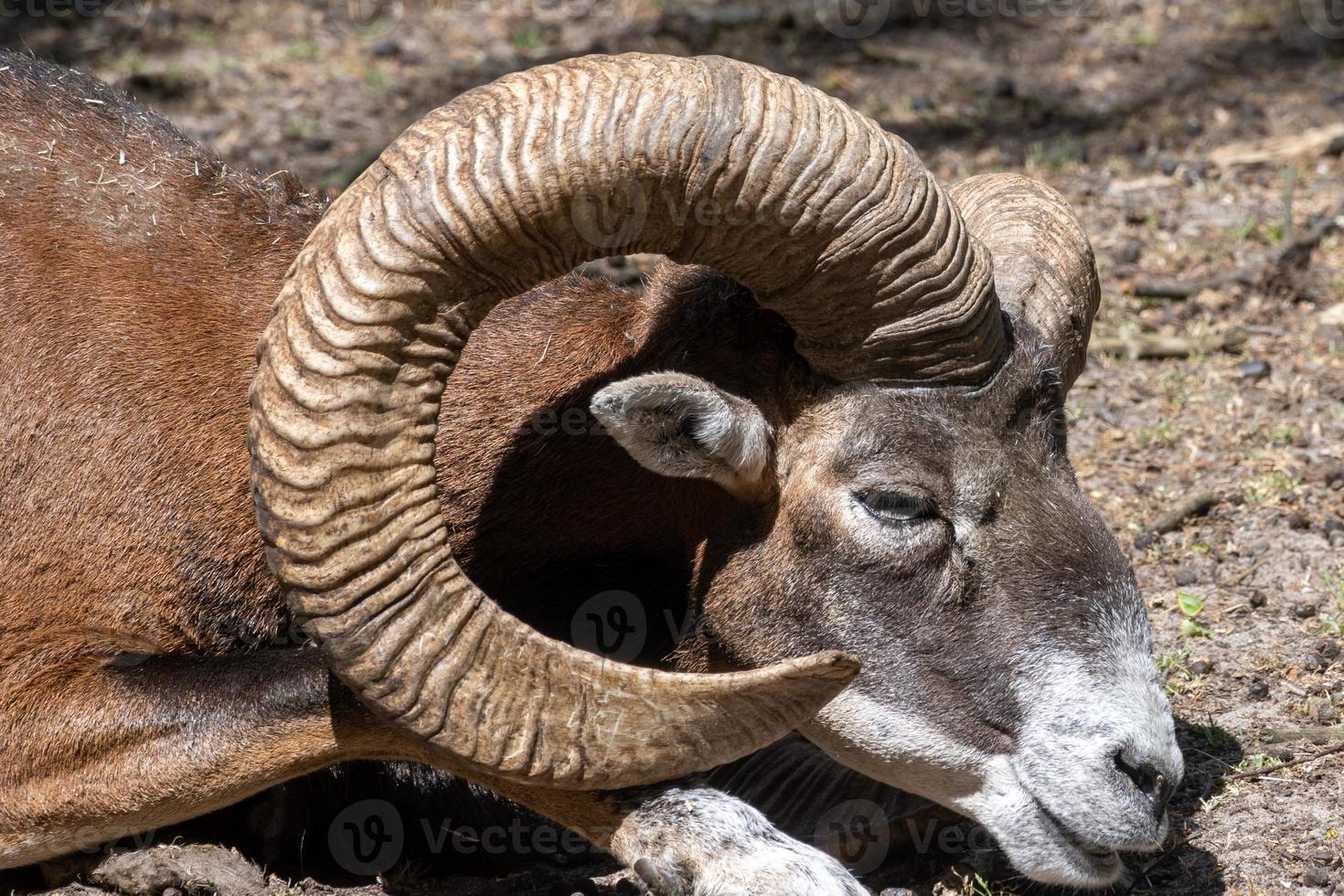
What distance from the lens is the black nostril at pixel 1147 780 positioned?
17.5 feet

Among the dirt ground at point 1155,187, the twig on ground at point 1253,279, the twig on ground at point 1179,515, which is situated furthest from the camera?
the twig on ground at point 1253,279

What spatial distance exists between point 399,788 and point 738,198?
3.08 m

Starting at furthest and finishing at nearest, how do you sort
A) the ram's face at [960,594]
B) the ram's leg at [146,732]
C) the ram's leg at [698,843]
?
the ram's leg at [146,732] → the ram's face at [960,594] → the ram's leg at [698,843]

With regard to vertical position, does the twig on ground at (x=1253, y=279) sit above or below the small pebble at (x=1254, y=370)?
above

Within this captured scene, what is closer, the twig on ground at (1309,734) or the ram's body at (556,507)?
the ram's body at (556,507)

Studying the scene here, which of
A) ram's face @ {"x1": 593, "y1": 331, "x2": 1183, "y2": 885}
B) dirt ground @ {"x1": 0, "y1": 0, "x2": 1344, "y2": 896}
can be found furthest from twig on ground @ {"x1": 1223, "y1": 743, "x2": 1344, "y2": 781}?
ram's face @ {"x1": 593, "y1": 331, "x2": 1183, "y2": 885}

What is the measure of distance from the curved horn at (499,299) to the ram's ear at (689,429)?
493mm

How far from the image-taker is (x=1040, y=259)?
6312 millimetres

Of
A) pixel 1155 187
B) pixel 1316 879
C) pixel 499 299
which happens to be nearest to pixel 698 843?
pixel 499 299

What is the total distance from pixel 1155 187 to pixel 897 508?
25.2 ft

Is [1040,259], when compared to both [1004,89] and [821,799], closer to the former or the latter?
[821,799]

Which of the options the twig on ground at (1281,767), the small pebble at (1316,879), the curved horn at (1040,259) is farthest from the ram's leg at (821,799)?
the curved horn at (1040,259)

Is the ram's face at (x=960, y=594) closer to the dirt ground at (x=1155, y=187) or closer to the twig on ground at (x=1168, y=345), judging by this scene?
the dirt ground at (x=1155, y=187)

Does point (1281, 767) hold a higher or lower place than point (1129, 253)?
higher
